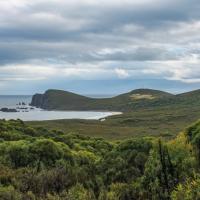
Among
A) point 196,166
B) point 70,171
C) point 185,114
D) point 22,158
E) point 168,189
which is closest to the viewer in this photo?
Answer: point 168,189

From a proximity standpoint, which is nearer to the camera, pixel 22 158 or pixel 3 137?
pixel 22 158

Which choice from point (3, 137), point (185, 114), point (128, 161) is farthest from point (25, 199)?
point (185, 114)

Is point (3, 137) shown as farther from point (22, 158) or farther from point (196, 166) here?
point (196, 166)

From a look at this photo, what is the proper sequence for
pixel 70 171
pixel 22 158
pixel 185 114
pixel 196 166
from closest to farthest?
pixel 196 166, pixel 70 171, pixel 22 158, pixel 185 114

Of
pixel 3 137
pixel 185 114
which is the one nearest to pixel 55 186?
pixel 3 137

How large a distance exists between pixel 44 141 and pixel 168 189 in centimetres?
1462

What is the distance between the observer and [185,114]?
19100 cm

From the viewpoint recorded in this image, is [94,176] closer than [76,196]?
No

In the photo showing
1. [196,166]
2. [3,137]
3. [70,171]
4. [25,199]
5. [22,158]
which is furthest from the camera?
[3,137]

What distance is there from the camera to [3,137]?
48.0m

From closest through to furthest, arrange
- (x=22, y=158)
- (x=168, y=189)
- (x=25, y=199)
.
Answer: (x=25, y=199), (x=168, y=189), (x=22, y=158)

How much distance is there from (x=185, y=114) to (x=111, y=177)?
16626 centimetres

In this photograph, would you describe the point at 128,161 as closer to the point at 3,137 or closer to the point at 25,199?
the point at 25,199

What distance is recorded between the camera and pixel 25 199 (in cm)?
2227
